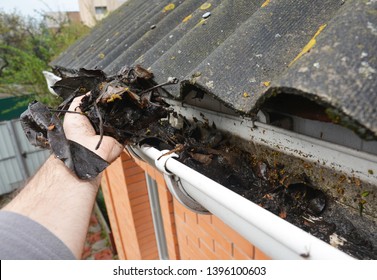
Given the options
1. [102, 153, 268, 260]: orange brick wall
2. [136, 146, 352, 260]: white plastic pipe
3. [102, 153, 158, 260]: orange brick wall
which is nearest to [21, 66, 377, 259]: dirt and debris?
[136, 146, 352, 260]: white plastic pipe

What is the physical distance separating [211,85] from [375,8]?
508 millimetres

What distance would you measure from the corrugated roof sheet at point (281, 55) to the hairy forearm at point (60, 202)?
0.58m

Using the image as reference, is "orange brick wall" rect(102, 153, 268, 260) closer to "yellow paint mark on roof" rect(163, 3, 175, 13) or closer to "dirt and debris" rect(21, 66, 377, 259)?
"dirt and debris" rect(21, 66, 377, 259)

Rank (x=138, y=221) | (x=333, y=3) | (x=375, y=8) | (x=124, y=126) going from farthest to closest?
(x=138, y=221) → (x=124, y=126) → (x=333, y=3) → (x=375, y=8)

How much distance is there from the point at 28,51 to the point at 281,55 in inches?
559

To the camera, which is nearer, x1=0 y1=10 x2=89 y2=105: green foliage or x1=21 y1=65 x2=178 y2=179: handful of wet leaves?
x1=21 y1=65 x2=178 y2=179: handful of wet leaves

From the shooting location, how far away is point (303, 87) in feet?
2.06

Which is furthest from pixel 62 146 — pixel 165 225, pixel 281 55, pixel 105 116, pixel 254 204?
pixel 165 225

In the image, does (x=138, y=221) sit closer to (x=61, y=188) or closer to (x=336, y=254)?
(x=61, y=188)

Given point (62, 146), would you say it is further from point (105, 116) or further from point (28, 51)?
point (28, 51)

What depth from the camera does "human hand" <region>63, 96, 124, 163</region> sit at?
116 centimetres

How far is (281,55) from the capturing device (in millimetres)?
886

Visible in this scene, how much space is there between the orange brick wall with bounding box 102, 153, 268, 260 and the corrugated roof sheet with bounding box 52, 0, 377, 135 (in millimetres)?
1060

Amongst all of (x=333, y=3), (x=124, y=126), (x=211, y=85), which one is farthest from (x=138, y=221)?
(x=333, y=3)
